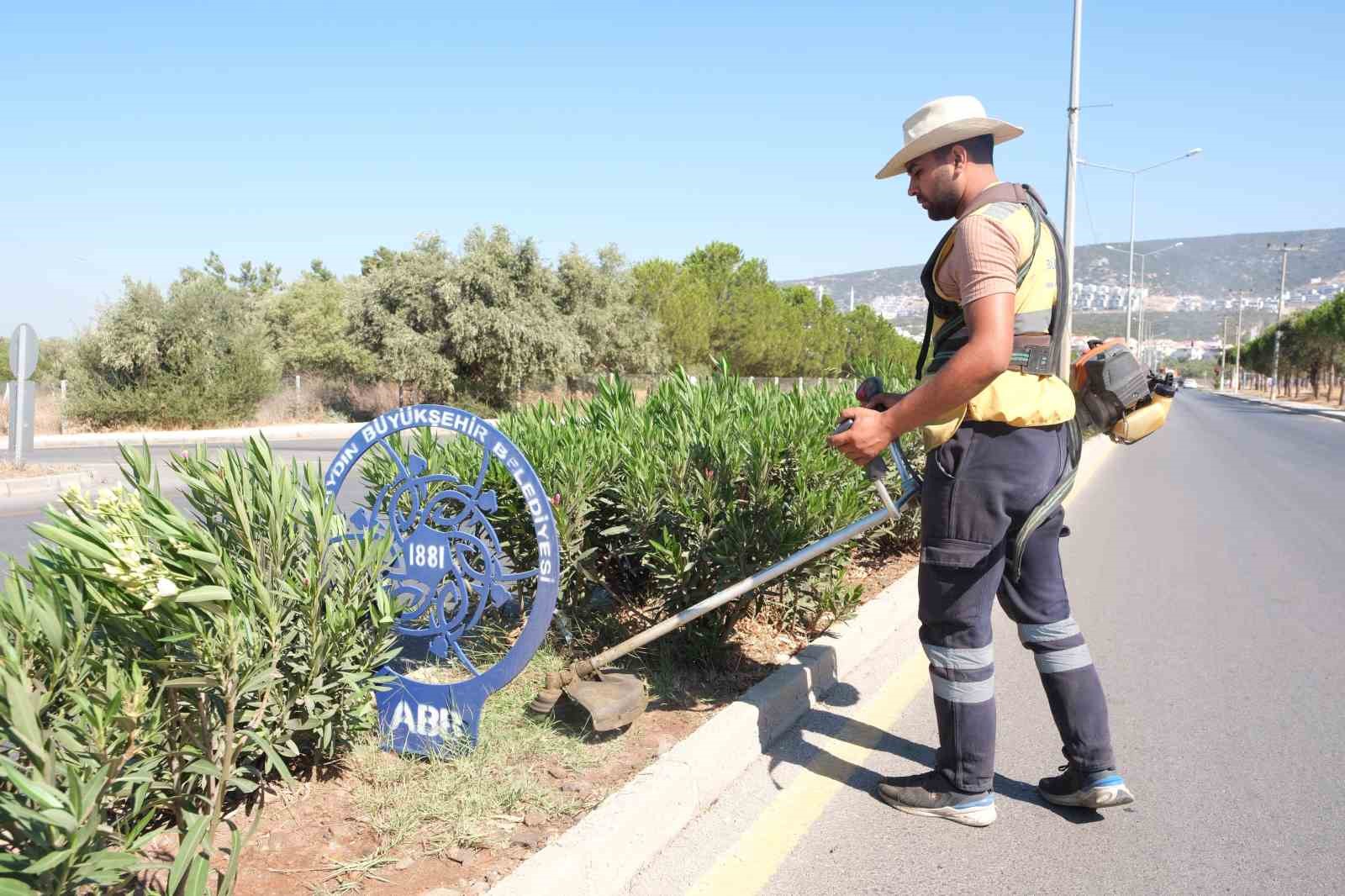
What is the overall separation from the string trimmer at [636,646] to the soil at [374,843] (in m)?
0.13

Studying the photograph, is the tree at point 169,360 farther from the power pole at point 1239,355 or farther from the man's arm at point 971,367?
the power pole at point 1239,355

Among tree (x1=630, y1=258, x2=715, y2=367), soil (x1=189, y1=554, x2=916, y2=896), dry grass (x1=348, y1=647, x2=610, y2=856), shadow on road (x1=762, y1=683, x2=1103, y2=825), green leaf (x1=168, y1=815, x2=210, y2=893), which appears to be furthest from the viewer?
tree (x1=630, y1=258, x2=715, y2=367)

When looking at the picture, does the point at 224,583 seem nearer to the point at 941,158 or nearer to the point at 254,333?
the point at 941,158

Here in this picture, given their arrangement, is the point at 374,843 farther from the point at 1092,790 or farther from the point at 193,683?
the point at 1092,790

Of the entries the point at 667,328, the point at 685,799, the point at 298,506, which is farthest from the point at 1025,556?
the point at 667,328

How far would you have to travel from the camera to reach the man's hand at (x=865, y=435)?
316 cm

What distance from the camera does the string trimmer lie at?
350 cm

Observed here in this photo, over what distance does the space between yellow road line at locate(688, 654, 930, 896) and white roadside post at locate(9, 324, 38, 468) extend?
42.3 feet

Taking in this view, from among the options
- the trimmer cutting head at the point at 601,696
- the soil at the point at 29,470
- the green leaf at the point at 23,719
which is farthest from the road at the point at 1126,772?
the soil at the point at 29,470

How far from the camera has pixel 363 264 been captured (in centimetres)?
5934

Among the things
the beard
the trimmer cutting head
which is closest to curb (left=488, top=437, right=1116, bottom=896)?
the trimmer cutting head

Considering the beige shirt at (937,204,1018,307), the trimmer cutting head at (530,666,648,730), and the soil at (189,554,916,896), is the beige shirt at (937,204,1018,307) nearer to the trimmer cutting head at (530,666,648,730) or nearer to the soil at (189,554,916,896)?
the trimmer cutting head at (530,666,648,730)

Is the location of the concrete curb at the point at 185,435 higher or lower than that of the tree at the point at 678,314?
lower

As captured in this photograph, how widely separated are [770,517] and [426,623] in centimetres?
146
